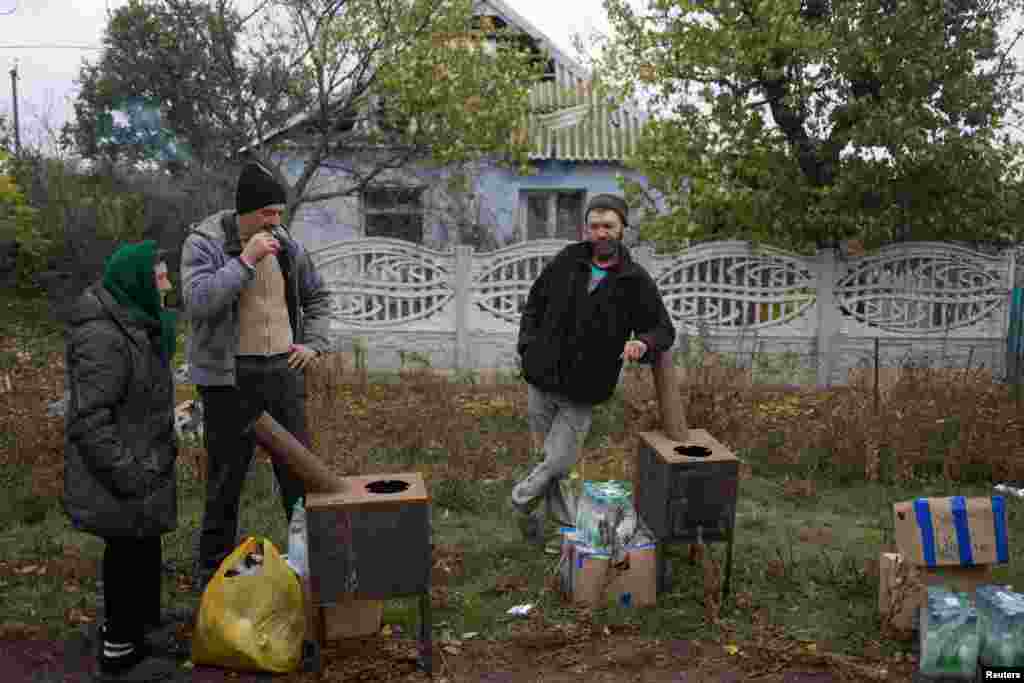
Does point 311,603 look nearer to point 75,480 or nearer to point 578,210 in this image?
point 75,480

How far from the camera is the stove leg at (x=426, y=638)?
345 centimetres

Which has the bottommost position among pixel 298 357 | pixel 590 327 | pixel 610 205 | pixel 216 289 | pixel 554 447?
pixel 554 447

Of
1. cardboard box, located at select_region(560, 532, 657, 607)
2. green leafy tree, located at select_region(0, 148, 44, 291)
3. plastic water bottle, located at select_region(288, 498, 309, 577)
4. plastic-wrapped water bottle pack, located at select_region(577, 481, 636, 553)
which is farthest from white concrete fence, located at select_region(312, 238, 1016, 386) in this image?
plastic water bottle, located at select_region(288, 498, 309, 577)

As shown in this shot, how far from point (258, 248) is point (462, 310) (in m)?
5.89

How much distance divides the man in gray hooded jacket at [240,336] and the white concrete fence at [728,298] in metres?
5.32

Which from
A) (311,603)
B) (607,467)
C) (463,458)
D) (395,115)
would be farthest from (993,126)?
(311,603)

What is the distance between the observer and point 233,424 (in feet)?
12.6

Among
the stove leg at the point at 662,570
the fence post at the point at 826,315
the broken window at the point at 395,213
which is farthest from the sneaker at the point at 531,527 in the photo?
the broken window at the point at 395,213

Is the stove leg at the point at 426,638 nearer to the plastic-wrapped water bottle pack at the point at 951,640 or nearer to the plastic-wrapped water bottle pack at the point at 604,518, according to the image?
the plastic-wrapped water bottle pack at the point at 604,518

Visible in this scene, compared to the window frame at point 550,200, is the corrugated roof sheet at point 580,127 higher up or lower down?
higher up

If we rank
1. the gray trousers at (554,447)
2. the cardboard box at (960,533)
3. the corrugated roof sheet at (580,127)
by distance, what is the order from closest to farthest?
1. the cardboard box at (960,533)
2. the gray trousers at (554,447)
3. the corrugated roof sheet at (580,127)

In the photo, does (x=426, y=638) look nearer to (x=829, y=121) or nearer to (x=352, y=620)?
(x=352, y=620)

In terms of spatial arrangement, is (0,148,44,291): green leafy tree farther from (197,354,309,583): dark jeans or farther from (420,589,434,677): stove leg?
(420,589,434,677): stove leg

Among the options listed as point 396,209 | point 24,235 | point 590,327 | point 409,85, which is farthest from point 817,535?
point 396,209
